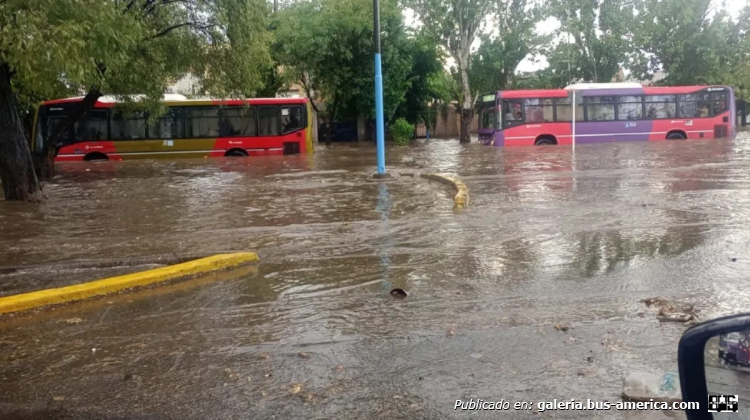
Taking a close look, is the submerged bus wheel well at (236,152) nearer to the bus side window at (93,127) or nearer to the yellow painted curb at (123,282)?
the bus side window at (93,127)

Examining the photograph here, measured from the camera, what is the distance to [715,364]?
1.87 meters

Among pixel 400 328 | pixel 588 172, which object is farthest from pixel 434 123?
pixel 400 328

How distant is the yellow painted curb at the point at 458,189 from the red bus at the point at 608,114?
1453 centimetres

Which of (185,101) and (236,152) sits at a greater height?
(185,101)

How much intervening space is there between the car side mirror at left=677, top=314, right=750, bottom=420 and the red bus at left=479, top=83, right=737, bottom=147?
28.5 meters

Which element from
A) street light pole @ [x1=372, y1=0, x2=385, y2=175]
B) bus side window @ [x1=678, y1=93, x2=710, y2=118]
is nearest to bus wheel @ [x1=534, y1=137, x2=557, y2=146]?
bus side window @ [x1=678, y1=93, x2=710, y2=118]

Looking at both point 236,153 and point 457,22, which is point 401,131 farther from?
point 236,153

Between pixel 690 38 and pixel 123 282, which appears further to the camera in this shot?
pixel 690 38

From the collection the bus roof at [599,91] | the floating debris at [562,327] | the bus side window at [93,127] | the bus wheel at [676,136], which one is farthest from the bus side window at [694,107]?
the floating debris at [562,327]

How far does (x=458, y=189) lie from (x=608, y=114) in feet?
67.0

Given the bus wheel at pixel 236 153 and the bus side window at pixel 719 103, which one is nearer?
the bus wheel at pixel 236 153

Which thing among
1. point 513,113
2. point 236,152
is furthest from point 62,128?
point 513,113

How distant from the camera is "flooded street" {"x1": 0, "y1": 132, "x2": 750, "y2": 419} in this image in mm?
4000

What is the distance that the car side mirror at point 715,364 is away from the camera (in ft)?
5.90
